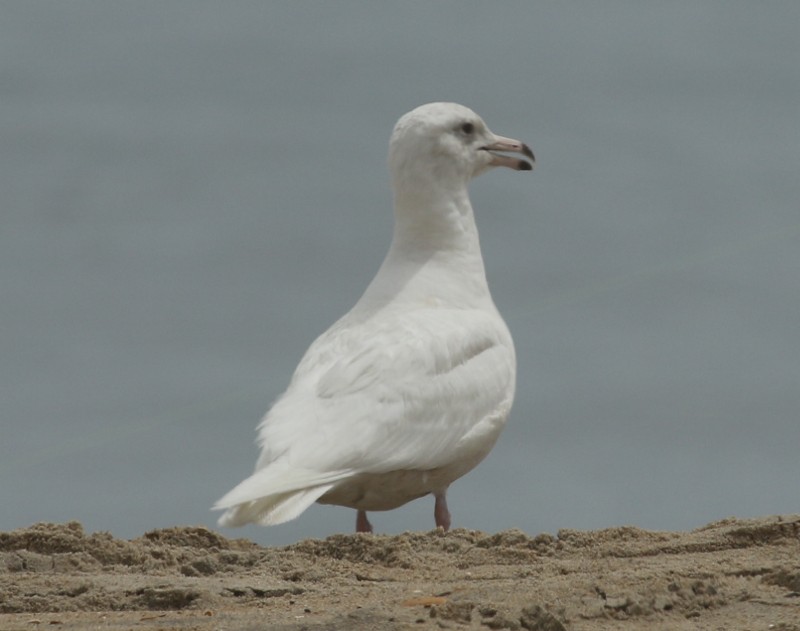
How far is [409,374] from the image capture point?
11086 millimetres

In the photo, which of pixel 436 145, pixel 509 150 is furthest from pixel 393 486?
pixel 509 150

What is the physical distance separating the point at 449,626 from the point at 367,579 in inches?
65.4

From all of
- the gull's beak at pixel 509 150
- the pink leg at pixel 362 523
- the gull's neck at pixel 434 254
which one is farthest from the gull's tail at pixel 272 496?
the gull's beak at pixel 509 150

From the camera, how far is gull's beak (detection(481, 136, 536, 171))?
1356 cm

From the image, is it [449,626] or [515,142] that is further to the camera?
[515,142]

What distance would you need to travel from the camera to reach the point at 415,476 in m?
11.3

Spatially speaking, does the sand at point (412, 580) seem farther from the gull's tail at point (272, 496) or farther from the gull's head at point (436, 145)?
the gull's head at point (436, 145)

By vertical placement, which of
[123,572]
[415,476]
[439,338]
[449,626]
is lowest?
[449,626]

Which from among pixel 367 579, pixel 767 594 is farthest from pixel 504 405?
pixel 767 594

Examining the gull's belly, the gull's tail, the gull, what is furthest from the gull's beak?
the gull's tail

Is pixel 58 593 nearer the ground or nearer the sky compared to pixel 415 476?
nearer the ground

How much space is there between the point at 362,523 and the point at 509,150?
3.58m

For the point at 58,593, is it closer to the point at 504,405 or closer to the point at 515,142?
the point at 504,405

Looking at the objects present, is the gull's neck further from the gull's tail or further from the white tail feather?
the white tail feather
